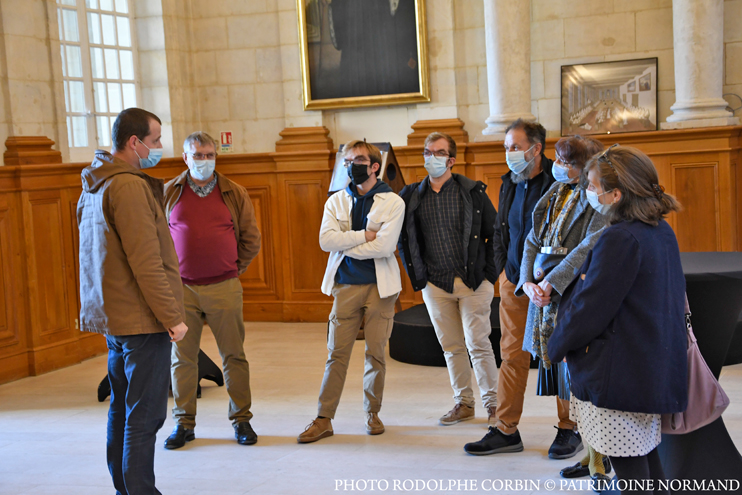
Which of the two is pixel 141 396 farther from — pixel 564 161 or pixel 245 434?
pixel 564 161

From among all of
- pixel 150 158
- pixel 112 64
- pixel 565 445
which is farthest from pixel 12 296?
pixel 565 445

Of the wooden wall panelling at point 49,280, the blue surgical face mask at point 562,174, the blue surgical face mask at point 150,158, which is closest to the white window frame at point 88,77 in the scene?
the wooden wall panelling at point 49,280

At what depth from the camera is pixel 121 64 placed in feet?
23.8

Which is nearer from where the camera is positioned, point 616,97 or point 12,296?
point 12,296

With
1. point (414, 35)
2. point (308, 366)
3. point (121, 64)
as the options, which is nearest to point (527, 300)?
point (308, 366)

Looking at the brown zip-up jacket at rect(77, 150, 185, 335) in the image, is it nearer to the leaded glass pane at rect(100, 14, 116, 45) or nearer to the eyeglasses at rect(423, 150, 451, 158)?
the eyeglasses at rect(423, 150, 451, 158)

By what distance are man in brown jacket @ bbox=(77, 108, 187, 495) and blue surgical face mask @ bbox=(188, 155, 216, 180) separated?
3.19ft

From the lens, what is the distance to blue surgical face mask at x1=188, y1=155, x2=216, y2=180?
3961mm

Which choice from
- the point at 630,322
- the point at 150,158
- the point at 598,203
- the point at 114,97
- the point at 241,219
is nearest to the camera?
the point at 630,322

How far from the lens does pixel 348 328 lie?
13.1ft

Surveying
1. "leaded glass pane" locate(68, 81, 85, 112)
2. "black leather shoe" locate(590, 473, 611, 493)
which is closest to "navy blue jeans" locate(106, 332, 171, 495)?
"black leather shoe" locate(590, 473, 611, 493)

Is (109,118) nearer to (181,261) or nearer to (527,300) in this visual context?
(181,261)

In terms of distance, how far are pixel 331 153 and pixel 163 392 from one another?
4573 millimetres

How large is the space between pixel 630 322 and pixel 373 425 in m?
2.03
